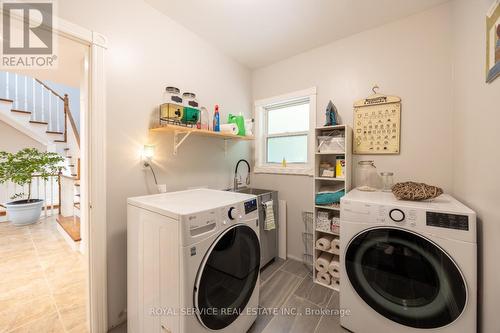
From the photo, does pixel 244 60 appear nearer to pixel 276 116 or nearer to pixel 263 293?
pixel 276 116

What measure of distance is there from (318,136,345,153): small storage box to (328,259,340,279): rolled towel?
107cm

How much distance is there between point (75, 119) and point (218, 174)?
417 cm

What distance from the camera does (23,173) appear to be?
3287 millimetres

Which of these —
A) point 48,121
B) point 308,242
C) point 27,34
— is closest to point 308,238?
point 308,242

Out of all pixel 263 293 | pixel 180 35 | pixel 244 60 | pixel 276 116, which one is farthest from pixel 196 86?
pixel 263 293

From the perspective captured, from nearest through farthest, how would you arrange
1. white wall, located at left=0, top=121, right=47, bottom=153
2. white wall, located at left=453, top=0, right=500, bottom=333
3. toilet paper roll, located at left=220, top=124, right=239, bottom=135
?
white wall, located at left=453, top=0, right=500, bottom=333 < toilet paper roll, located at left=220, top=124, right=239, bottom=135 < white wall, located at left=0, top=121, right=47, bottom=153

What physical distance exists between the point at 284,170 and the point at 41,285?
2.72 m

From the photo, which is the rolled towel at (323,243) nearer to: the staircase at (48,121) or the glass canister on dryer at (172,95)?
the glass canister on dryer at (172,95)

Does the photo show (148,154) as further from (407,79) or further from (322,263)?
(407,79)

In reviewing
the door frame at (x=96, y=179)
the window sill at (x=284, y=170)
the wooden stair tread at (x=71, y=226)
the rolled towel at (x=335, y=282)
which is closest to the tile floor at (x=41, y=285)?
the wooden stair tread at (x=71, y=226)

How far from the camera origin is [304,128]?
244cm

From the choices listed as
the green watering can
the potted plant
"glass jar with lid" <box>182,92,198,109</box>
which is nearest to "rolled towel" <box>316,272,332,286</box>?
the green watering can

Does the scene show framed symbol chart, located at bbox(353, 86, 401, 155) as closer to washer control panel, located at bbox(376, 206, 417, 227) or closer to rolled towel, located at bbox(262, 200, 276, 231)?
washer control panel, located at bbox(376, 206, 417, 227)

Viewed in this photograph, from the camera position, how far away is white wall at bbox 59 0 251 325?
1.38 m
